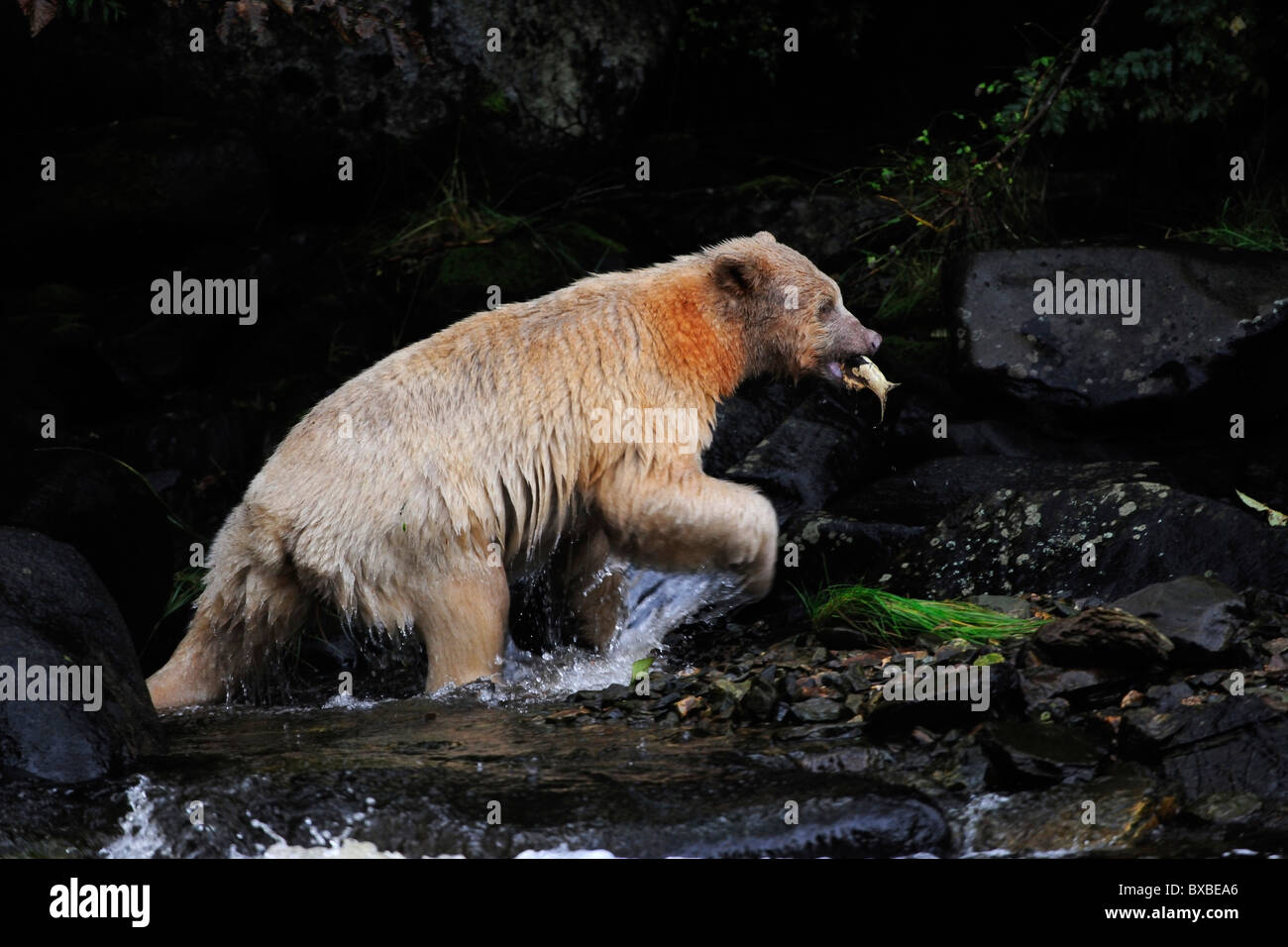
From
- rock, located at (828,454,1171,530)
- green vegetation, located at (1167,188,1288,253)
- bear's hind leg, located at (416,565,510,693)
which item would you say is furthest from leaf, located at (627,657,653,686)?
green vegetation, located at (1167,188,1288,253)

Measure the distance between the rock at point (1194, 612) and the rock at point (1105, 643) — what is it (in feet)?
0.48

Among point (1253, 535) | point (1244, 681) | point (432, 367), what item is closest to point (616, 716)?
point (432, 367)

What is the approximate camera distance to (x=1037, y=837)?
16.3 ft

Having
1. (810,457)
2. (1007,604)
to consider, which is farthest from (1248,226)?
(1007,604)

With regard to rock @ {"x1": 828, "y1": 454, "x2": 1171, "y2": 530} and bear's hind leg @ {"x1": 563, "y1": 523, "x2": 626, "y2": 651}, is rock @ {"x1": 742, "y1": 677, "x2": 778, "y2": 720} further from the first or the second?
rock @ {"x1": 828, "y1": 454, "x2": 1171, "y2": 530}

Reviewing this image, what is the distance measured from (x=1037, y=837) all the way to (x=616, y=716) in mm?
Result: 2417

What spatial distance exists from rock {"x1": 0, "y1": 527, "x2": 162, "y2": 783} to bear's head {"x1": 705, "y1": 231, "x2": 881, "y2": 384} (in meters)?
3.93

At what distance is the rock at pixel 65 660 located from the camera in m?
5.47

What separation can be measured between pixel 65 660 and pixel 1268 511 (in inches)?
267

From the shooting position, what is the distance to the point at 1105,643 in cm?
615

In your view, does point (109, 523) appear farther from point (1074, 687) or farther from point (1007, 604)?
point (1074, 687)

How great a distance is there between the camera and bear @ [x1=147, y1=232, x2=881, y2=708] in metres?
7.34

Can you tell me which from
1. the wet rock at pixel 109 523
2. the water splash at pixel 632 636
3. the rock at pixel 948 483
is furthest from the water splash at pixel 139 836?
the rock at pixel 948 483

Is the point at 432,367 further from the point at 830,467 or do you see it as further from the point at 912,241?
the point at 912,241
